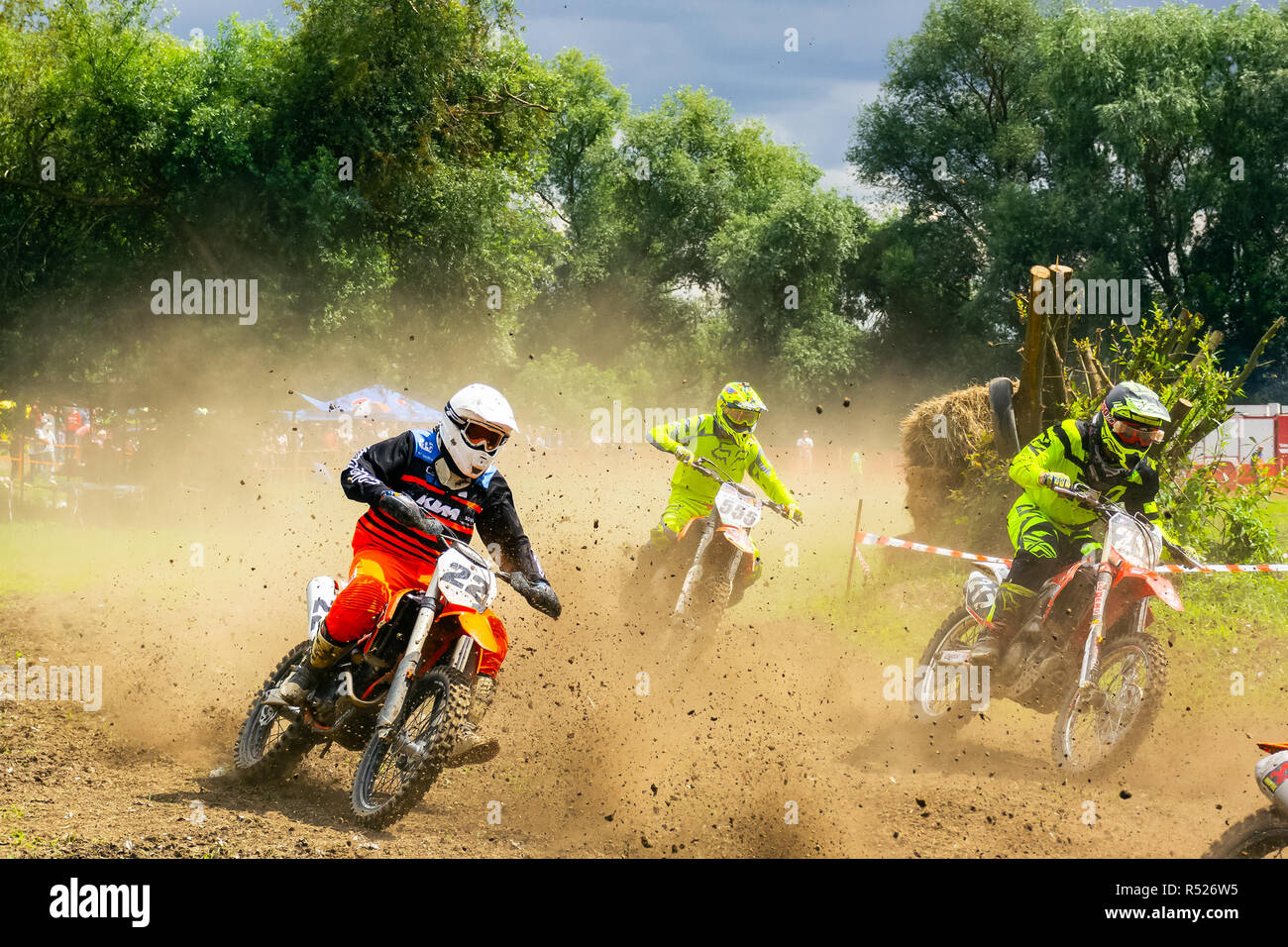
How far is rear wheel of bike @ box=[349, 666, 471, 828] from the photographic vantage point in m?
5.79

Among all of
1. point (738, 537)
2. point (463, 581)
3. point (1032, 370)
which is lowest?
point (463, 581)

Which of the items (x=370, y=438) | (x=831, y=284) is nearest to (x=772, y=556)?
(x=370, y=438)

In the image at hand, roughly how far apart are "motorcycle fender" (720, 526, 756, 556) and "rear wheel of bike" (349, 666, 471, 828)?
421 cm

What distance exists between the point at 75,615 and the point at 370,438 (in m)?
20.4

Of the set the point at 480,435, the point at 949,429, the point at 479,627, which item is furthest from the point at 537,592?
the point at 949,429

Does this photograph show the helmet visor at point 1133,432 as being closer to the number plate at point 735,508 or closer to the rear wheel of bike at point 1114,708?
the rear wheel of bike at point 1114,708

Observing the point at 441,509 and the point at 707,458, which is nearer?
the point at 441,509

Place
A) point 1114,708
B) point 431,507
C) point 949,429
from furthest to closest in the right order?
point 949,429 < point 1114,708 < point 431,507

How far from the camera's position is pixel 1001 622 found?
800 centimetres

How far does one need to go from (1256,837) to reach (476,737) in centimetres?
378

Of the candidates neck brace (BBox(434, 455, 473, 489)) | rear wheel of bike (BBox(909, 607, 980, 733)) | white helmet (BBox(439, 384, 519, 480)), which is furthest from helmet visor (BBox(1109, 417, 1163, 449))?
neck brace (BBox(434, 455, 473, 489))

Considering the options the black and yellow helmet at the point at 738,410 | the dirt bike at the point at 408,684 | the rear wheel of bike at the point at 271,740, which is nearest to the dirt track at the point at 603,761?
the rear wheel of bike at the point at 271,740

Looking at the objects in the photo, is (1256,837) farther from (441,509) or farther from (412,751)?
(441,509)

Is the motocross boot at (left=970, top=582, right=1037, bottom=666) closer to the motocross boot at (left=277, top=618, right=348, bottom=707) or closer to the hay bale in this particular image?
the motocross boot at (left=277, top=618, right=348, bottom=707)
